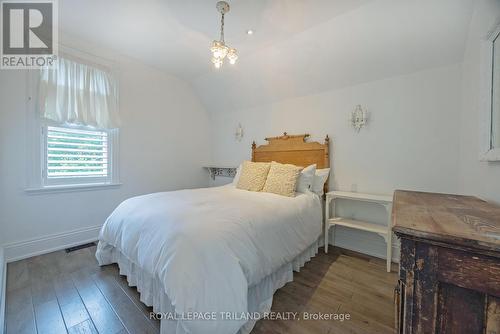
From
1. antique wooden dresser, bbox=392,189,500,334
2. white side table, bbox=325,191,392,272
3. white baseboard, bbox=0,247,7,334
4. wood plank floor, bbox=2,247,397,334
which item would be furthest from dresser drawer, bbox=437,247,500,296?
white baseboard, bbox=0,247,7,334

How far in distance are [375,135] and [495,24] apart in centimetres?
130

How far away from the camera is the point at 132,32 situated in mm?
2383

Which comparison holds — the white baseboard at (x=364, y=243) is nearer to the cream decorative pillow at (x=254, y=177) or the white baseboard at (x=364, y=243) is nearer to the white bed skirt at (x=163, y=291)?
the white bed skirt at (x=163, y=291)

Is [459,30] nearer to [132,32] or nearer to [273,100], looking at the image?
→ [273,100]

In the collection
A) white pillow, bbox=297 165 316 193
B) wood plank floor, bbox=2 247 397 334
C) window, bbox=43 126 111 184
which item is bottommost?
wood plank floor, bbox=2 247 397 334

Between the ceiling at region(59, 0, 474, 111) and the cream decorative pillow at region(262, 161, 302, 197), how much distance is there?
4.29 ft

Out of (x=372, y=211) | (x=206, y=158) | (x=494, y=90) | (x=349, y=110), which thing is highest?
(x=349, y=110)

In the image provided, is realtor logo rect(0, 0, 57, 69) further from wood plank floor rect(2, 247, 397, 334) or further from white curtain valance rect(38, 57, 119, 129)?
wood plank floor rect(2, 247, 397, 334)

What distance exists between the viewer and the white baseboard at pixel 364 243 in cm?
227

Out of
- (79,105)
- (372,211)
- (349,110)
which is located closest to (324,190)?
(372,211)

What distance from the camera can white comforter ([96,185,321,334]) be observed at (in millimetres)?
1078

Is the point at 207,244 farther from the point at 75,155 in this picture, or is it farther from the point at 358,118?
the point at 75,155

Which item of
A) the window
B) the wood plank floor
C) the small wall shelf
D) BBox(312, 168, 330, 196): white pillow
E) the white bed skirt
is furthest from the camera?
the small wall shelf

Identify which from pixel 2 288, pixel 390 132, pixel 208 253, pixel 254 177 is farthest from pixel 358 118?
pixel 2 288
